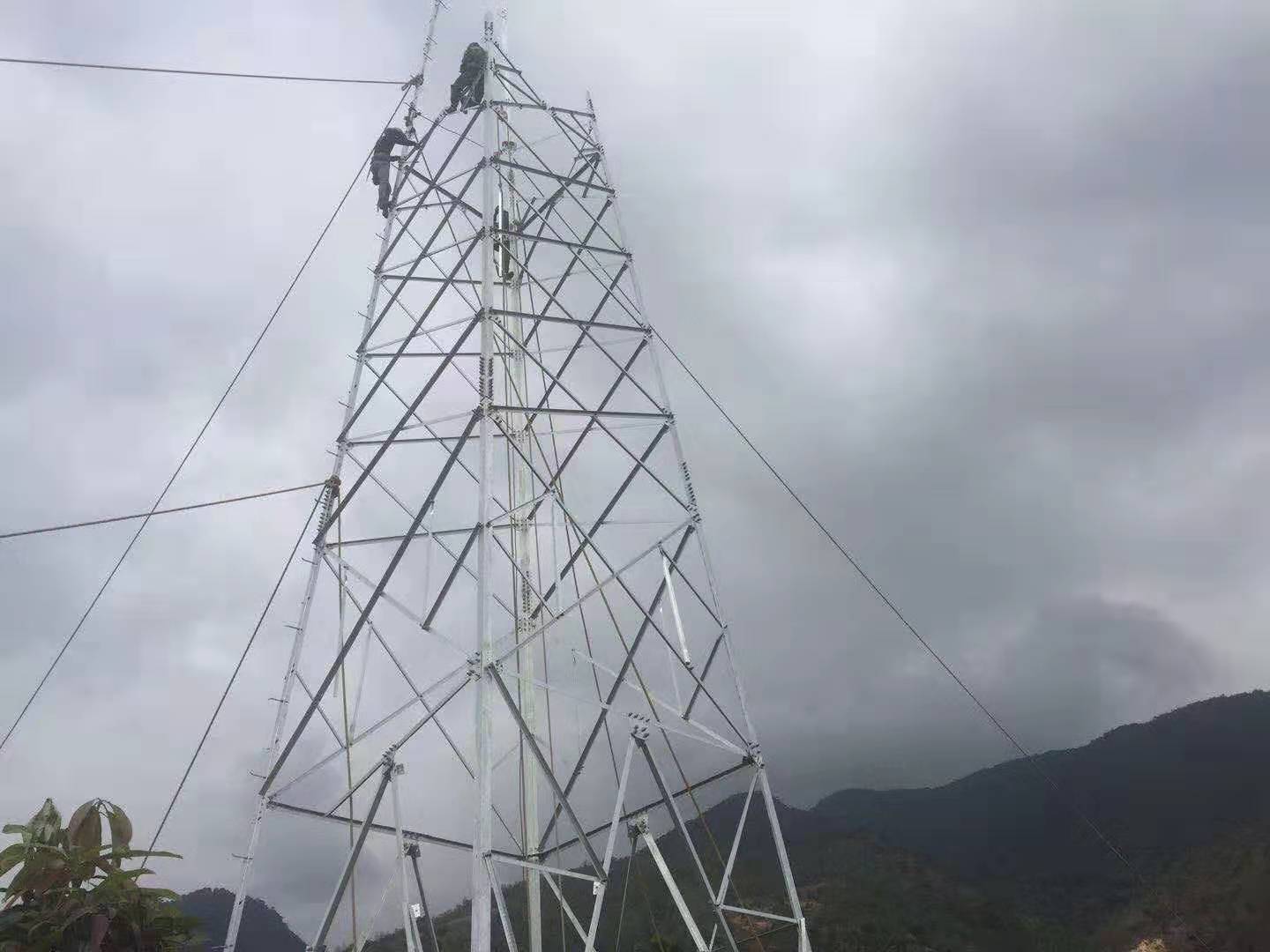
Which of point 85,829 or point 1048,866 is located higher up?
point 85,829

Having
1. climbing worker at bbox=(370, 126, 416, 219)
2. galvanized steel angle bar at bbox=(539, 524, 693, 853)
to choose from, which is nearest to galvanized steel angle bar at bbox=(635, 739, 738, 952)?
galvanized steel angle bar at bbox=(539, 524, 693, 853)

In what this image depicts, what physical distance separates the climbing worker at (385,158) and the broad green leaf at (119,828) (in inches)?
442

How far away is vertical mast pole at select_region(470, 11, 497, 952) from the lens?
8484 millimetres

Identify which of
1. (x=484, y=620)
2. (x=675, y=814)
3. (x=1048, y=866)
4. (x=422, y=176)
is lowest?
(x=1048, y=866)

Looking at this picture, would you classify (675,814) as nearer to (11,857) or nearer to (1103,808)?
(11,857)

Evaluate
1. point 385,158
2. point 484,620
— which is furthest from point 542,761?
point 385,158

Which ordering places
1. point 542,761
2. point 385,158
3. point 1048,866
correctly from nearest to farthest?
1. point 542,761
2. point 385,158
3. point 1048,866

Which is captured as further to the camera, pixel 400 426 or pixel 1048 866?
pixel 1048 866

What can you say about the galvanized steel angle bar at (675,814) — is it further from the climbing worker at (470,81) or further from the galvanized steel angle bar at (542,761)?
the climbing worker at (470,81)

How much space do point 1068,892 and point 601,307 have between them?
281ft

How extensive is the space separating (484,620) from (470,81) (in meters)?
12.8

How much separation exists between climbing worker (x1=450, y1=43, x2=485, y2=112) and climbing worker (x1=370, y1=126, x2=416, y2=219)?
134cm

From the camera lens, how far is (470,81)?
18156 millimetres

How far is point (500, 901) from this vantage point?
8.55 m
